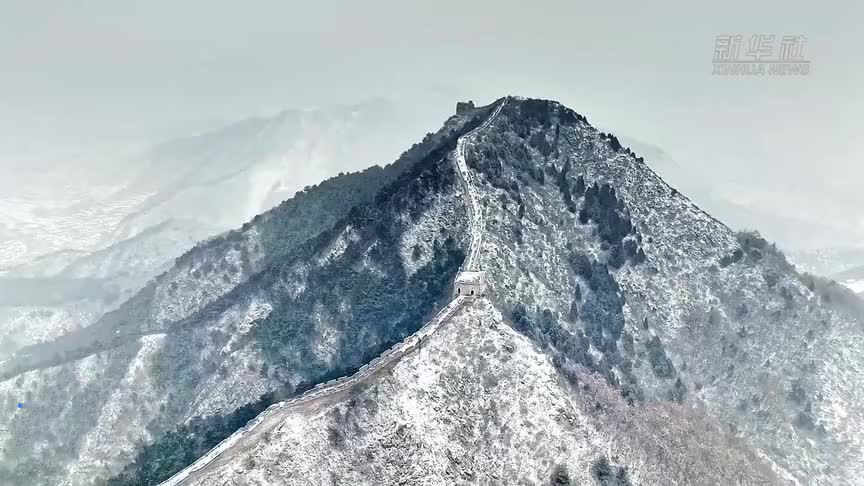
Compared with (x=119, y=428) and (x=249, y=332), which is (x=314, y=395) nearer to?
(x=249, y=332)

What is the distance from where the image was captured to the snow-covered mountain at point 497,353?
257 feet

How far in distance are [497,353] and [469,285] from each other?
11.6 meters

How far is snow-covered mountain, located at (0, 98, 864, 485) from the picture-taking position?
78.2 meters

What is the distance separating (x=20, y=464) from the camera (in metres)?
134

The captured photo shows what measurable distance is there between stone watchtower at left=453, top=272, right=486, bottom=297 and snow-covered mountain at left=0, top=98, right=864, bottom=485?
225 cm

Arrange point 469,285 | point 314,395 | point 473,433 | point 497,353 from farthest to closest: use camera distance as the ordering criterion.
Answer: point 469,285, point 497,353, point 314,395, point 473,433

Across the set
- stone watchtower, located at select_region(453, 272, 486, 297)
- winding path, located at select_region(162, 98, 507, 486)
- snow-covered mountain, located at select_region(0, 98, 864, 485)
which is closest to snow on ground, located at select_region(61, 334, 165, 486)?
snow-covered mountain, located at select_region(0, 98, 864, 485)

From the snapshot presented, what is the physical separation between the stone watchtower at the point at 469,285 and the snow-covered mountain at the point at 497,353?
2245 mm

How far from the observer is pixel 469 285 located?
90.2 metres

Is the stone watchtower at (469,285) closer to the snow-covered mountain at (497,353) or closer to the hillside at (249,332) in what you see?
the snow-covered mountain at (497,353)

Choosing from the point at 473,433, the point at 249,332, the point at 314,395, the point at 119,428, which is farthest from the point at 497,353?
the point at 119,428

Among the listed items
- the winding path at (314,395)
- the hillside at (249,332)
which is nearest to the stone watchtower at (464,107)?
the hillside at (249,332)

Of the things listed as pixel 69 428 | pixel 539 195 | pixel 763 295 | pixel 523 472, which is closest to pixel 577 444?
pixel 523 472

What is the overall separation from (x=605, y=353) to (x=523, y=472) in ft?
132
